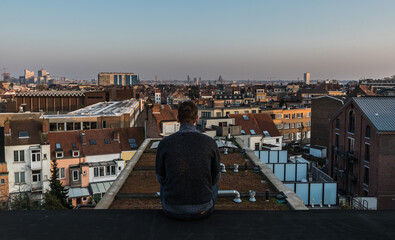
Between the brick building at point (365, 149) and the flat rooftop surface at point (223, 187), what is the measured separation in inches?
605

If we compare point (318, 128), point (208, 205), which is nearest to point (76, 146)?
point (208, 205)

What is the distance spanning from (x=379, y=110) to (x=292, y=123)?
35897 mm

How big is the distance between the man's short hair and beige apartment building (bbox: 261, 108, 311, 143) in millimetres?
59368

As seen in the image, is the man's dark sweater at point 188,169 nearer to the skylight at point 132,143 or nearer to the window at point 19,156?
the window at point 19,156

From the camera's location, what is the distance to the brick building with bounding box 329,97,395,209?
26859 millimetres

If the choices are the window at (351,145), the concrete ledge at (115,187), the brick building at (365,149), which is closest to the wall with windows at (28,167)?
the concrete ledge at (115,187)

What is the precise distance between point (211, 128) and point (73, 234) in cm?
3500

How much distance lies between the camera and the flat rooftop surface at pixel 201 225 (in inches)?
101

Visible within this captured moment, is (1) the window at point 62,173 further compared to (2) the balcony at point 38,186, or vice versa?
(1) the window at point 62,173

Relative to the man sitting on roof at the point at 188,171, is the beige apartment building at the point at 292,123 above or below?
below

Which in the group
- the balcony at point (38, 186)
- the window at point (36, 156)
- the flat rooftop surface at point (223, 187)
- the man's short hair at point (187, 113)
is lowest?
the balcony at point (38, 186)

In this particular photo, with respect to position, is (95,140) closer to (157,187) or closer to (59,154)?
(59,154)

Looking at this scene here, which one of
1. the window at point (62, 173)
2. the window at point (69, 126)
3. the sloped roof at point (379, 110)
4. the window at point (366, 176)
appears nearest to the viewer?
the sloped roof at point (379, 110)

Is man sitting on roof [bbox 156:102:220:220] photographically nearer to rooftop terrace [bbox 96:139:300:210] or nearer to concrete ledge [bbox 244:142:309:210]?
rooftop terrace [bbox 96:139:300:210]
